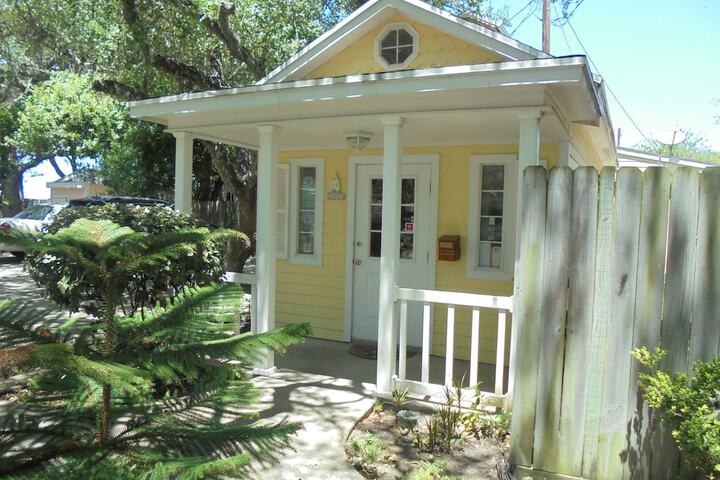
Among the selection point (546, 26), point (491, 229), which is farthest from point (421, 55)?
point (546, 26)

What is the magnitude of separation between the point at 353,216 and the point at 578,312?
3875 millimetres

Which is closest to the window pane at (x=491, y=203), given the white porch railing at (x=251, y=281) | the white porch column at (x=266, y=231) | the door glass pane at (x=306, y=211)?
the door glass pane at (x=306, y=211)

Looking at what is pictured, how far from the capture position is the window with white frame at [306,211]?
6652 mm

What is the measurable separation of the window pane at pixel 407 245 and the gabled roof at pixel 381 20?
2.21 metres

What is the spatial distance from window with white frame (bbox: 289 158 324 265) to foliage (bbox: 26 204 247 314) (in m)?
2.03

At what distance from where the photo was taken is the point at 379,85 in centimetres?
403

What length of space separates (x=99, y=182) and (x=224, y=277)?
115ft

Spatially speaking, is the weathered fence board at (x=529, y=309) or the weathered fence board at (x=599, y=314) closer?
the weathered fence board at (x=599, y=314)

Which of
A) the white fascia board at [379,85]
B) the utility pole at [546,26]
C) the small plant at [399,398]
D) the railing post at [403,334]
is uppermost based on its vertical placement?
the utility pole at [546,26]

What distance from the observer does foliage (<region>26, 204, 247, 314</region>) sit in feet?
13.0

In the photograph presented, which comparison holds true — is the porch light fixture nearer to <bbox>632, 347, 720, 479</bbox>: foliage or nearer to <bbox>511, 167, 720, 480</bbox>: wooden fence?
<bbox>511, 167, 720, 480</bbox>: wooden fence

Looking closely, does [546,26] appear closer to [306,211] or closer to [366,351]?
[306,211]

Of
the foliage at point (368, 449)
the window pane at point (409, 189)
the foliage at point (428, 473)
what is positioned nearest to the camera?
the foliage at point (428, 473)

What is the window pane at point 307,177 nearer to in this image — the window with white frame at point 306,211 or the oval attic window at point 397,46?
the window with white frame at point 306,211
